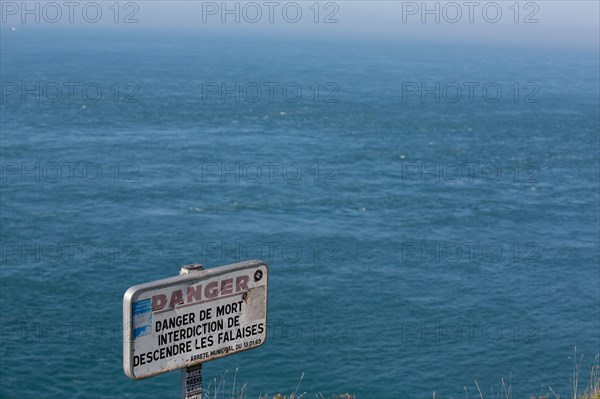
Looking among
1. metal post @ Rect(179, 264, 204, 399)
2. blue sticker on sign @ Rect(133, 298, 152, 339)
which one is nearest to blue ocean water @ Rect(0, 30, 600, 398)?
metal post @ Rect(179, 264, 204, 399)

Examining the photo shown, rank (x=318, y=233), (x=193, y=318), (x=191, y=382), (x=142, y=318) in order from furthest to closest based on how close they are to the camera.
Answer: (x=318, y=233), (x=191, y=382), (x=193, y=318), (x=142, y=318)

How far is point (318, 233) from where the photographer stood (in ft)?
227

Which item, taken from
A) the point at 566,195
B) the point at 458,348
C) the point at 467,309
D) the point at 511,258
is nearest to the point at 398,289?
the point at 467,309

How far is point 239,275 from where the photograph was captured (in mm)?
7078

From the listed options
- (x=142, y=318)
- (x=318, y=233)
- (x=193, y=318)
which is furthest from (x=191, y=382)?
(x=318, y=233)

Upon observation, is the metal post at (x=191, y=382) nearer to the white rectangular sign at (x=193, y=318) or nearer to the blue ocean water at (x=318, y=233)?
the white rectangular sign at (x=193, y=318)

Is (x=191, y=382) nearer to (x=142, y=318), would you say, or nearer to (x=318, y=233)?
(x=142, y=318)

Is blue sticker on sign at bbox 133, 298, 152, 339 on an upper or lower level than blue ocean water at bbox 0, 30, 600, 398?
upper

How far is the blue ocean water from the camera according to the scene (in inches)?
1906

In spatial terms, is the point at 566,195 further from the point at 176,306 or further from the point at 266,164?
the point at 176,306

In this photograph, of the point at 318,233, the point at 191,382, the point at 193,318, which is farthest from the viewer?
the point at 318,233

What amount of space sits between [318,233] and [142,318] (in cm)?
6277

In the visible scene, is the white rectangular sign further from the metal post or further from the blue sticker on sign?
the metal post

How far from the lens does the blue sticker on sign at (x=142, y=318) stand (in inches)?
255
